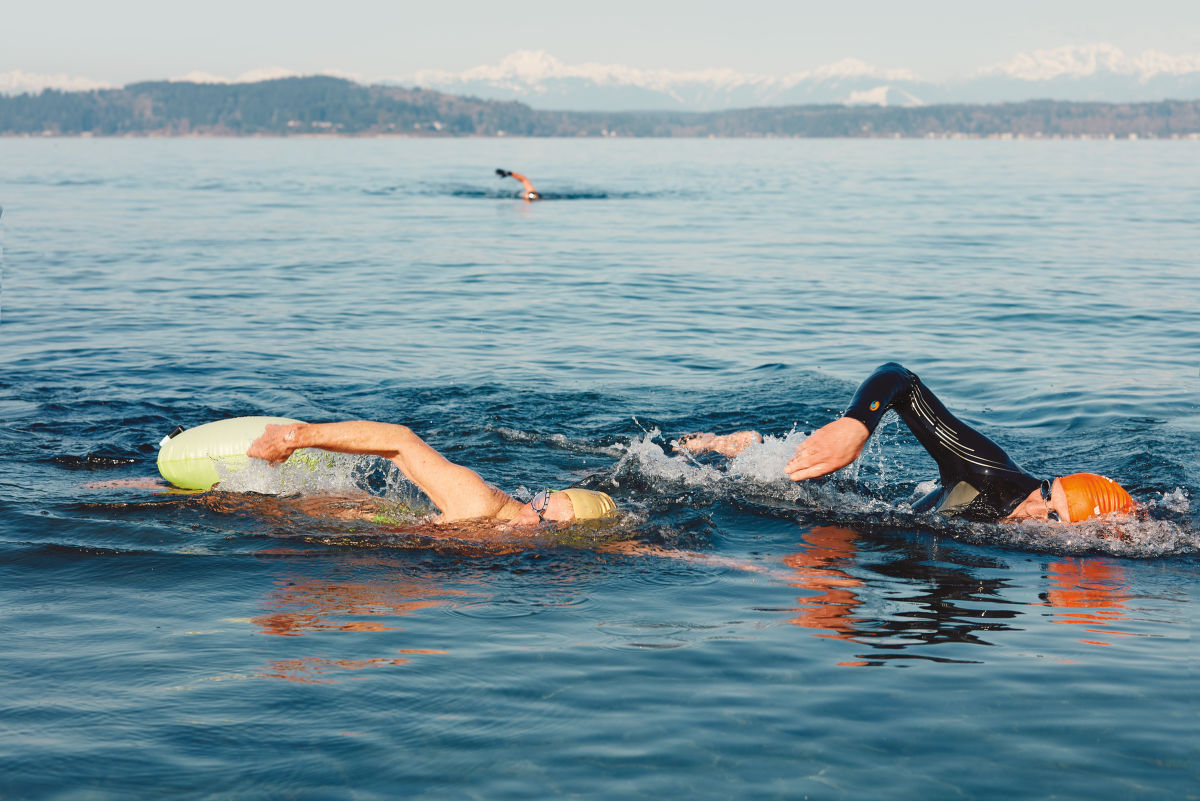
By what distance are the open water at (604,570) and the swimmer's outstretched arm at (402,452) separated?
418 millimetres

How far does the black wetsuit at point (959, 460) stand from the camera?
7.02 metres

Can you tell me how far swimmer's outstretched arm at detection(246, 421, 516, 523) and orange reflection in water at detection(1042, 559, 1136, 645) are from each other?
3678 millimetres

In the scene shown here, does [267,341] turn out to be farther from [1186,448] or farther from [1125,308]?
[1125,308]

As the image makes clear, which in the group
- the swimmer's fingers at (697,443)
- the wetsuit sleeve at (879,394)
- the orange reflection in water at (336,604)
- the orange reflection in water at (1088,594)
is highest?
the wetsuit sleeve at (879,394)

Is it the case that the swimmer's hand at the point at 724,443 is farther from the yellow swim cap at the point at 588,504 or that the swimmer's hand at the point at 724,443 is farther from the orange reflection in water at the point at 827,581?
the yellow swim cap at the point at 588,504

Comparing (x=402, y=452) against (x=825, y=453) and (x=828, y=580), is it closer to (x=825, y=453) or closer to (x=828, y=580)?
(x=825, y=453)

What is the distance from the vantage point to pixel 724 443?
9.37m

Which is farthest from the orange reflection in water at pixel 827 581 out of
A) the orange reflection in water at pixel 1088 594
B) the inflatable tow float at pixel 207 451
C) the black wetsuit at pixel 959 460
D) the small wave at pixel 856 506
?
the inflatable tow float at pixel 207 451

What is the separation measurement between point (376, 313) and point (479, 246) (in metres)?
11.1

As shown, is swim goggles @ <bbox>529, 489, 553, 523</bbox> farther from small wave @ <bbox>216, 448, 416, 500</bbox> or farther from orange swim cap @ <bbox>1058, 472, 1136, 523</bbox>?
orange swim cap @ <bbox>1058, 472, 1136, 523</bbox>

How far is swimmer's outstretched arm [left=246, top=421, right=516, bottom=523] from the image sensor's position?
255 inches

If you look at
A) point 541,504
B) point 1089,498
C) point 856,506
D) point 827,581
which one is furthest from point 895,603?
point 541,504

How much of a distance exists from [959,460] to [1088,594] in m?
1.28

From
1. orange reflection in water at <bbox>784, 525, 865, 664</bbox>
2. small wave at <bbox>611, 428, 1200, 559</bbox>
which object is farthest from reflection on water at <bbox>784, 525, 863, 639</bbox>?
small wave at <bbox>611, 428, 1200, 559</bbox>
